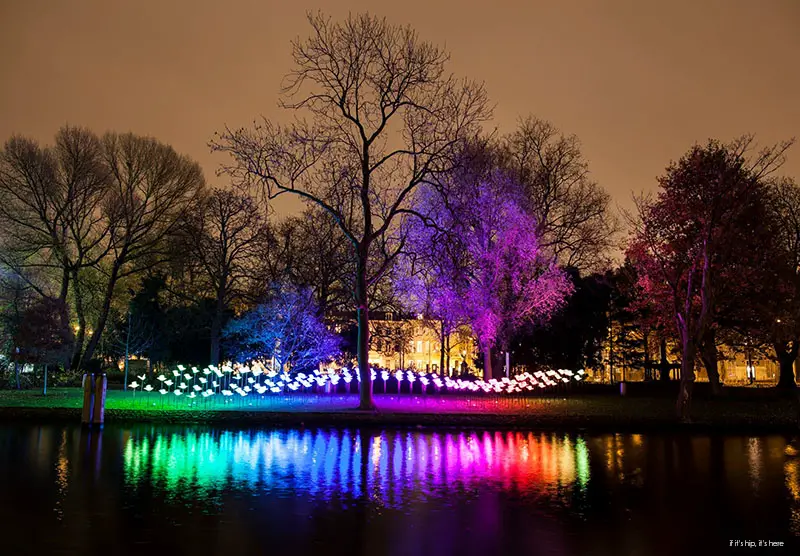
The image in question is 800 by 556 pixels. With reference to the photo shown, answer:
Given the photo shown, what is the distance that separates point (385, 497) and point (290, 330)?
103 feet

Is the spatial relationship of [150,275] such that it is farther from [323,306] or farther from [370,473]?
[370,473]

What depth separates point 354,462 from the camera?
1458cm

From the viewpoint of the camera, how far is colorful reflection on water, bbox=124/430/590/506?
1187 centimetres

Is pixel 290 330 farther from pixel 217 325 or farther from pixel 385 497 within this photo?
pixel 385 497

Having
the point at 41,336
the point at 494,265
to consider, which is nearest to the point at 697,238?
the point at 494,265

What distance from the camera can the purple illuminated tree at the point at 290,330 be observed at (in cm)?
4144

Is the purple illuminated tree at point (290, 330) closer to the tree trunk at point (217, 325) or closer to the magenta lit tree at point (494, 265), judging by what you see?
the tree trunk at point (217, 325)

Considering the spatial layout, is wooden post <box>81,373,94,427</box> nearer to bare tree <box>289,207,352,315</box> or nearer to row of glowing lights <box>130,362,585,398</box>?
row of glowing lights <box>130,362,585,398</box>

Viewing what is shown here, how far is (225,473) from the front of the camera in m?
12.8

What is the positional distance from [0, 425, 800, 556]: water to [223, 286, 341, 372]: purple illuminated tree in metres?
23.1

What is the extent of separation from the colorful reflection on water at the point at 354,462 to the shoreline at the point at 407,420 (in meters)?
1.95

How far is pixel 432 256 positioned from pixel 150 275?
3218 centimetres

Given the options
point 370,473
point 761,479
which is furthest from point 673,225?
point 370,473

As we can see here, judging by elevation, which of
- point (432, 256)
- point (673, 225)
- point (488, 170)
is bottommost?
point (432, 256)
